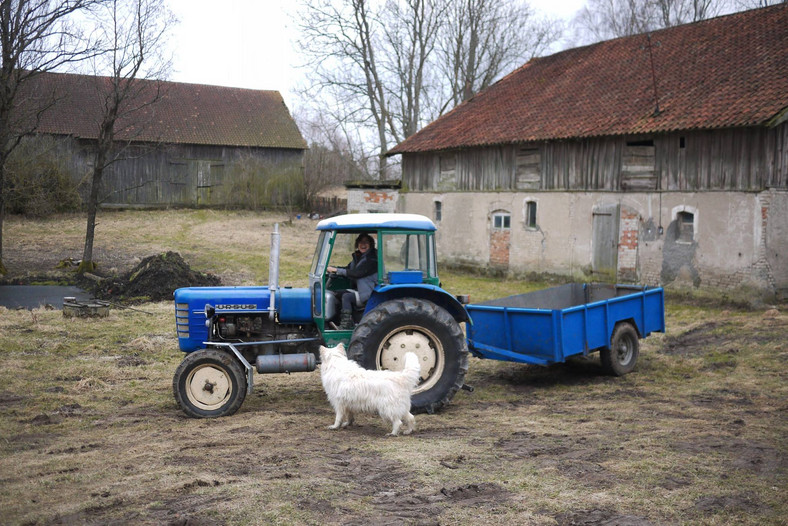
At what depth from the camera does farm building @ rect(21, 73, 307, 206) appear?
3531cm

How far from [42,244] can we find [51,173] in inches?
304

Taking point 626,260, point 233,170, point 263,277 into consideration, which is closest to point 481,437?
point 626,260

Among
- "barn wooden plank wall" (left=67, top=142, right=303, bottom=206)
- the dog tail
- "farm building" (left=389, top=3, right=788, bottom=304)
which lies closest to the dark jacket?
the dog tail

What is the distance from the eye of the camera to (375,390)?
23.0ft

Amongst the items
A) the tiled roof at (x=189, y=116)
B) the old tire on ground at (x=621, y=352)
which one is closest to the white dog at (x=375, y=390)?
the old tire on ground at (x=621, y=352)

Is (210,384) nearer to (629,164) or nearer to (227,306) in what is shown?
(227,306)

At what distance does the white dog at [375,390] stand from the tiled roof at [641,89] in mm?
12364

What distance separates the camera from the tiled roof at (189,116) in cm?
3544

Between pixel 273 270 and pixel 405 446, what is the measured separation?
2.42 m

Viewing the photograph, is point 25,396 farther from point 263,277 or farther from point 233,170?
point 233,170

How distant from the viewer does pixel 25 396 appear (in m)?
8.55

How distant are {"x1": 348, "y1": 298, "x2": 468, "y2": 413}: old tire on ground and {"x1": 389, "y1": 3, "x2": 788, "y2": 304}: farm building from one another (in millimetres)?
11018

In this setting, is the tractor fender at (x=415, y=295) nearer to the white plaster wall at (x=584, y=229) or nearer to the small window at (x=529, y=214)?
the white plaster wall at (x=584, y=229)

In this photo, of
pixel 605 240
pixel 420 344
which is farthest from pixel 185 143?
pixel 420 344
